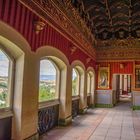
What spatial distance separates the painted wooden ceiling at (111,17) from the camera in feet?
28.7

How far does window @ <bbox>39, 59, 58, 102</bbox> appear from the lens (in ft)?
21.0

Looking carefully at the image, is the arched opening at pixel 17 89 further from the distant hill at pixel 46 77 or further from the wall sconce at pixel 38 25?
the distant hill at pixel 46 77

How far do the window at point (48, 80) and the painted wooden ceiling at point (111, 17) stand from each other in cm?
249

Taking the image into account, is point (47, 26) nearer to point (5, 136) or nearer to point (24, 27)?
point (24, 27)

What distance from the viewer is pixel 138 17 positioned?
10383 millimetres

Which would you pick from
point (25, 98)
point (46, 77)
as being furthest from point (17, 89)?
point (46, 77)

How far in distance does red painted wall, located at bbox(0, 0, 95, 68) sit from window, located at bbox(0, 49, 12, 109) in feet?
1.97

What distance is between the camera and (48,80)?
6938 millimetres

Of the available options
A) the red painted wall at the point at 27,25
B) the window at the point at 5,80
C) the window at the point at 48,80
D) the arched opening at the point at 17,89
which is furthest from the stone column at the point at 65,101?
the window at the point at 5,80

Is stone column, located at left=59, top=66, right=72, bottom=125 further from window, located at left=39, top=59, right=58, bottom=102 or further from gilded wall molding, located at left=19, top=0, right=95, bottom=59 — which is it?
gilded wall molding, located at left=19, top=0, right=95, bottom=59

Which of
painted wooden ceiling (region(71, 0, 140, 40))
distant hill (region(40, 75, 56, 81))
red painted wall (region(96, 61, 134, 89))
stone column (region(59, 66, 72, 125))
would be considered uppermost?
painted wooden ceiling (region(71, 0, 140, 40))

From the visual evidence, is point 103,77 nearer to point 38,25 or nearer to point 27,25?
point 38,25

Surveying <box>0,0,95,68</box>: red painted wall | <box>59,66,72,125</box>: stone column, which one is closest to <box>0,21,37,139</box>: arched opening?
<box>0,0,95,68</box>: red painted wall

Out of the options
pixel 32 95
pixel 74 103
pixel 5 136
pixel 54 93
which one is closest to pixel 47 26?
pixel 32 95
